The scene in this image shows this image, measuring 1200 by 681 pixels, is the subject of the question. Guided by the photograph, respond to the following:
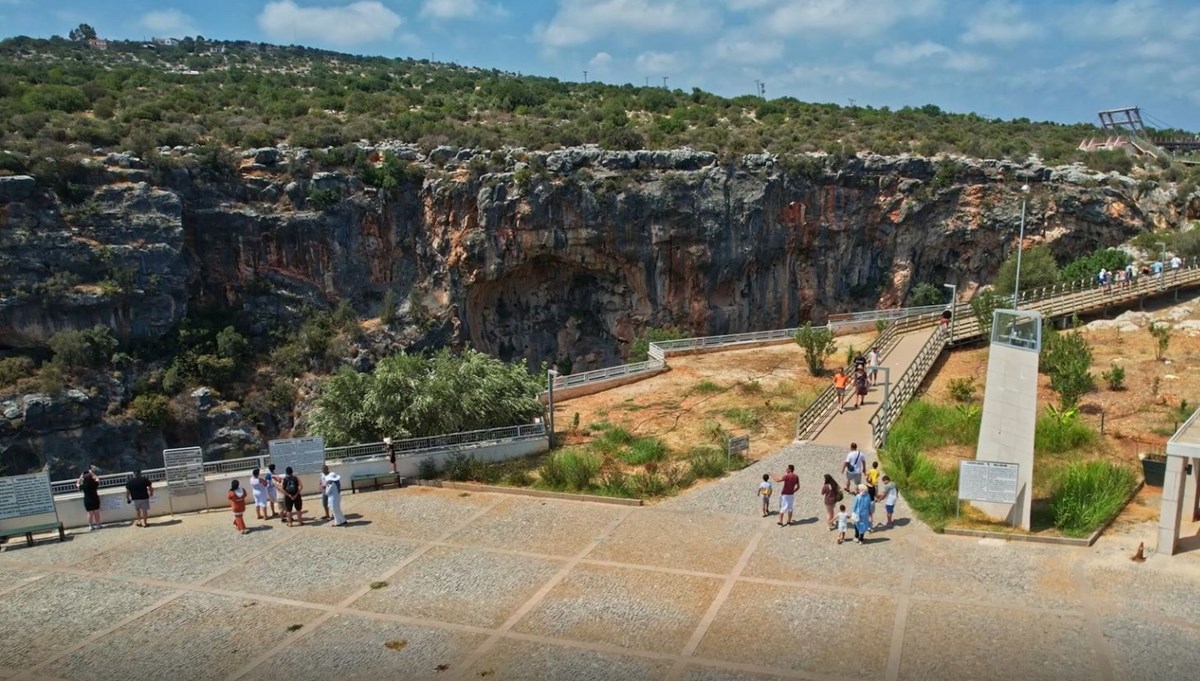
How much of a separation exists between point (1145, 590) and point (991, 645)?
11.2ft

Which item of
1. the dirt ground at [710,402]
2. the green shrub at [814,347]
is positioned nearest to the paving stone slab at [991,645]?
the dirt ground at [710,402]

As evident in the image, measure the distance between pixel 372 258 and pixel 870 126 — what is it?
39.7 m

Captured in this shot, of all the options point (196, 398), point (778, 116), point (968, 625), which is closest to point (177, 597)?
point (968, 625)

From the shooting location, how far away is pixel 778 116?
6681cm

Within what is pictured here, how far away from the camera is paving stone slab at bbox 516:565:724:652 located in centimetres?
1201

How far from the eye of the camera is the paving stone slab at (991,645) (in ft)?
35.0

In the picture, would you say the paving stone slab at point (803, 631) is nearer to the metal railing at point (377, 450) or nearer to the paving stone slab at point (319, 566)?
the paving stone slab at point (319, 566)

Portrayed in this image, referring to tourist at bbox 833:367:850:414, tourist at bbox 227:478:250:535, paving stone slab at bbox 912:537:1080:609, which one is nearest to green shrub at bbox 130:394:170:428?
tourist at bbox 227:478:250:535

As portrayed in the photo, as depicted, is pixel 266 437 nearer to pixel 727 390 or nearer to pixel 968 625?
pixel 727 390

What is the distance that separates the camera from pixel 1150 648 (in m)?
11.2

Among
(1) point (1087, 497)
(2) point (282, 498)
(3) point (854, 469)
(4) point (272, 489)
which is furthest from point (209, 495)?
(1) point (1087, 497)

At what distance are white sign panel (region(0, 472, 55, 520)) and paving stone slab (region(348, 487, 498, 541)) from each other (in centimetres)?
513

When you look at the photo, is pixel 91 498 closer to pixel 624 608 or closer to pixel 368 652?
pixel 368 652

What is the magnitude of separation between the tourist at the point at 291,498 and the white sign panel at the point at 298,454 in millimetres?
1580
